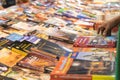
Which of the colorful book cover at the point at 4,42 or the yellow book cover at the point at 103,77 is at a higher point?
the colorful book cover at the point at 4,42

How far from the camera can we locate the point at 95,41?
157cm

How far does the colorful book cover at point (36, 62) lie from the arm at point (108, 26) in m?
0.43

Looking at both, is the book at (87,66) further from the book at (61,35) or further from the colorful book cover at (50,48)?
the book at (61,35)

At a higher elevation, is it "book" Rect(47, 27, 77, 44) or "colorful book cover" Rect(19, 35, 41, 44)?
"colorful book cover" Rect(19, 35, 41, 44)

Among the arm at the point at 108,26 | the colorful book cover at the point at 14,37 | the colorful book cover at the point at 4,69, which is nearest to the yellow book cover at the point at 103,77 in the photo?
the colorful book cover at the point at 4,69

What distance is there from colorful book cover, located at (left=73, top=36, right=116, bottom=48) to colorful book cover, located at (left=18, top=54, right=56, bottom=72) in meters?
0.25

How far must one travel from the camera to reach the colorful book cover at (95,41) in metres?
1.50

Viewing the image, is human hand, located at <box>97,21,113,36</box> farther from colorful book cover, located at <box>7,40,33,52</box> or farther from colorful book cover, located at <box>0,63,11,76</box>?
colorful book cover, located at <box>0,63,11,76</box>

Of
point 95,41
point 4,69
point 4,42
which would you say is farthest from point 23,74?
point 95,41

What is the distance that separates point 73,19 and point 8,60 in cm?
93

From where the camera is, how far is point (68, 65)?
1188mm

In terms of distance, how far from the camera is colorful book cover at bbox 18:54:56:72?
4.26 feet

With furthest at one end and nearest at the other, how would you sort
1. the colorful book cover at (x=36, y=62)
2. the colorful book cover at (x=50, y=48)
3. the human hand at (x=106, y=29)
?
the human hand at (x=106, y=29), the colorful book cover at (x=50, y=48), the colorful book cover at (x=36, y=62)

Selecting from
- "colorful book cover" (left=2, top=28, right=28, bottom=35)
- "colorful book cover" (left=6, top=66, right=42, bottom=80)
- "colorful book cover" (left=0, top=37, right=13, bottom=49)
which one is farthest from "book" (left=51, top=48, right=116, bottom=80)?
"colorful book cover" (left=2, top=28, right=28, bottom=35)
